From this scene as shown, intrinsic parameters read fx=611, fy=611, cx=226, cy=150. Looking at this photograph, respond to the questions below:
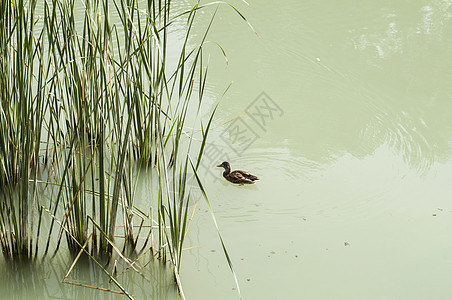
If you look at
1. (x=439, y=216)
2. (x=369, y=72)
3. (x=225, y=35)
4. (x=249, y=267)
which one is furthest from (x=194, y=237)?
(x=225, y=35)

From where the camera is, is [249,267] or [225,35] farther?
[225,35]

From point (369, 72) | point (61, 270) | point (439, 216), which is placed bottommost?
point (61, 270)

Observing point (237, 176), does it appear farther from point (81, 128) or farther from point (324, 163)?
point (81, 128)

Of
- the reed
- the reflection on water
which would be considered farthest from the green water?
the reed

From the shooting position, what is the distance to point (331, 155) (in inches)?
111

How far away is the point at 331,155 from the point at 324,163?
0.09 m

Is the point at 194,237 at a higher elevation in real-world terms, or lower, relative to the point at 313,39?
lower

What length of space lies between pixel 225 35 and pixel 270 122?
47.2 inches

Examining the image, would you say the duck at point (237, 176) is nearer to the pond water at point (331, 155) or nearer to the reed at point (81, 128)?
the pond water at point (331, 155)

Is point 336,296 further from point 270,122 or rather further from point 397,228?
point 270,122

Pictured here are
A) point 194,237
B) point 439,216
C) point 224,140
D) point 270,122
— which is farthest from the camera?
point 270,122

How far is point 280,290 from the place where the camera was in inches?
78.4

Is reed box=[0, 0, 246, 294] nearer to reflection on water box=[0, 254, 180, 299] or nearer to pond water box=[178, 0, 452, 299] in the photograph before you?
reflection on water box=[0, 254, 180, 299]

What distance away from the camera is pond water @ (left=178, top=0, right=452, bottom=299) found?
82.0 inches
